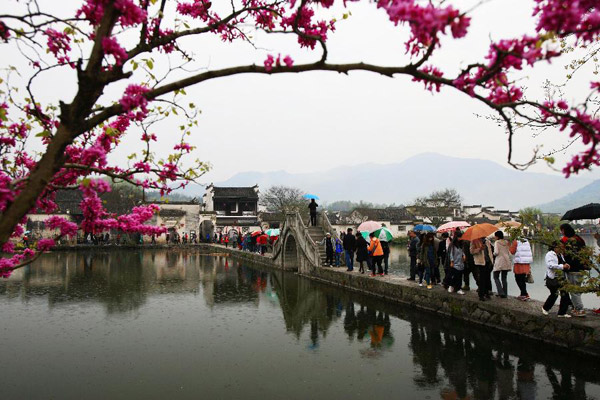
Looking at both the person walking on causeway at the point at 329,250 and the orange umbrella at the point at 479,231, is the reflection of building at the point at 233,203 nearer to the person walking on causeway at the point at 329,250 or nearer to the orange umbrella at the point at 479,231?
the person walking on causeway at the point at 329,250

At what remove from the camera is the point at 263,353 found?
9398 mm

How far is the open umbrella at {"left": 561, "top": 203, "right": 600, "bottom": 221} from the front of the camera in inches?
411

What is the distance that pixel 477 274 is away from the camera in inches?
445

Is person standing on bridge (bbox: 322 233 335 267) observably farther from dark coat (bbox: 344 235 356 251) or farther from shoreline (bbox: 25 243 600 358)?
dark coat (bbox: 344 235 356 251)

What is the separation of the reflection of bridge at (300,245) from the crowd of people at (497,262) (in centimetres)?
494

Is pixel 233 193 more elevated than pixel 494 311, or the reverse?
pixel 233 193

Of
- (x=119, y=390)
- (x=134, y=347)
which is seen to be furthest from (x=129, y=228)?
(x=134, y=347)

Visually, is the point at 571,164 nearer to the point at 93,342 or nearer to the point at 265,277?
the point at 93,342

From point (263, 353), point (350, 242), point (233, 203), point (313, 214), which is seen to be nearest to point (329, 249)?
point (350, 242)

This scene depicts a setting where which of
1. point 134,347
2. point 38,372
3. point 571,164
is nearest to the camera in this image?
point 571,164

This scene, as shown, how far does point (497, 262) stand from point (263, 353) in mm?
6279

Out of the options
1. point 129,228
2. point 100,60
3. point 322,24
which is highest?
point 322,24

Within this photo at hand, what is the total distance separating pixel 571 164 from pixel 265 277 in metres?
20.7

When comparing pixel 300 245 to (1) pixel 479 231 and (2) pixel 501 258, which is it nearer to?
(1) pixel 479 231
